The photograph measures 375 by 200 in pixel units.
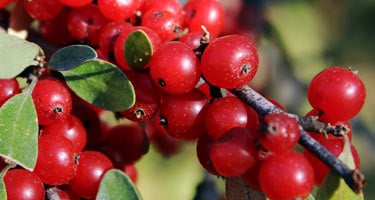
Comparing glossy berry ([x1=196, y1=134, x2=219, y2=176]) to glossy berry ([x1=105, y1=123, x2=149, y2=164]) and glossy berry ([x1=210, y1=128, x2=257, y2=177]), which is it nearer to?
glossy berry ([x1=210, y1=128, x2=257, y2=177])

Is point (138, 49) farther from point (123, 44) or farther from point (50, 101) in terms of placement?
point (50, 101)

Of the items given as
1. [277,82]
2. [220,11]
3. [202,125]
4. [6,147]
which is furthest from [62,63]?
[277,82]

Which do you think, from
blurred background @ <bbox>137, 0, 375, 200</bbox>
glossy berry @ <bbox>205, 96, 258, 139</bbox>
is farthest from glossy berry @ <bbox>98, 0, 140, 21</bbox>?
blurred background @ <bbox>137, 0, 375, 200</bbox>

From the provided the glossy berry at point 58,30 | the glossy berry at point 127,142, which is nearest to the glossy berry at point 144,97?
the glossy berry at point 127,142

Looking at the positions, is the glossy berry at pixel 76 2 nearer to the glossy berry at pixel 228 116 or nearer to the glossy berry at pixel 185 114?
the glossy berry at pixel 185 114

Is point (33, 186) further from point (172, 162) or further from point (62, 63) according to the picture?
point (172, 162)

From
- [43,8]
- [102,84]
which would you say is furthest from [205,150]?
[43,8]
